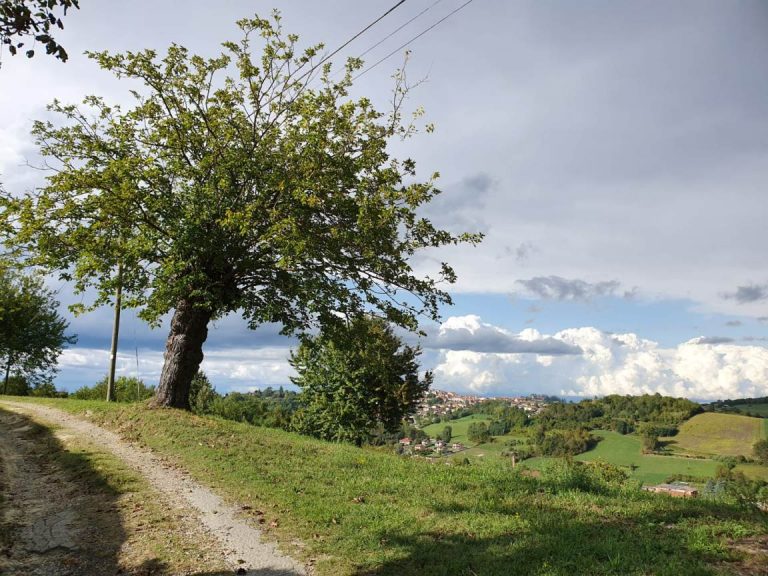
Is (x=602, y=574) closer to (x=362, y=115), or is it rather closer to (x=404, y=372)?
(x=362, y=115)

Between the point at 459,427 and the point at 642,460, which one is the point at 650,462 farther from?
the point at 459,427

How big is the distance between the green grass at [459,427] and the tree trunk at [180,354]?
101808 mm

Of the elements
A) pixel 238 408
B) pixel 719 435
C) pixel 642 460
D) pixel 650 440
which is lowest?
pixel 642 460

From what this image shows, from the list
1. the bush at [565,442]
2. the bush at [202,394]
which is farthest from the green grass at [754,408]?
the bush at [202,394]

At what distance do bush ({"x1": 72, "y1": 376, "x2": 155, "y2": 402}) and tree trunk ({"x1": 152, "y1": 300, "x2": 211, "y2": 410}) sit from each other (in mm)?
21195

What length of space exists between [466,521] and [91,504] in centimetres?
807

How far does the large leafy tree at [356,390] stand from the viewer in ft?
115

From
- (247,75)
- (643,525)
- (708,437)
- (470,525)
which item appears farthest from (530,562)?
(708,437)

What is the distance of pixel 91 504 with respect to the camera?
36.7ft

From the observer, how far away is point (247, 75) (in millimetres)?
21125

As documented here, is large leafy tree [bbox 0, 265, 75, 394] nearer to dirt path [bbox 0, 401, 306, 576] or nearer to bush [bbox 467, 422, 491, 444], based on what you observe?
dirt path [bbox 0, 401, 306, 576]

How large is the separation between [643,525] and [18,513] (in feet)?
39.6

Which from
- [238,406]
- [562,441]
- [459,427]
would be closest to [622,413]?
[562,441]

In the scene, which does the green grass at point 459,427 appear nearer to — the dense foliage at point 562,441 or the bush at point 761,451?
the dense foliage at point 562,441
